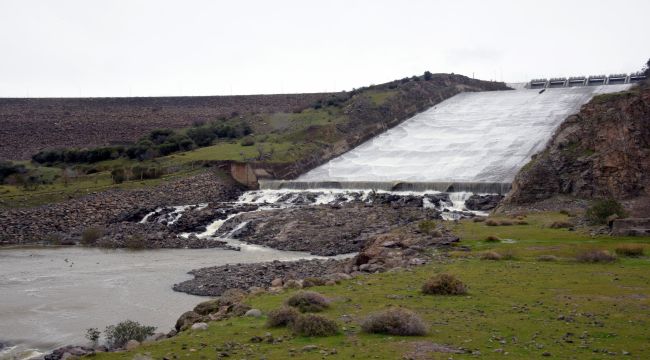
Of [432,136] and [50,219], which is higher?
[432,136]

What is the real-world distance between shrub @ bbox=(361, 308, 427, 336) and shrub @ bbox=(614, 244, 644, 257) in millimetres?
10130

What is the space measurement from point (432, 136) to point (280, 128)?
54.5 ft

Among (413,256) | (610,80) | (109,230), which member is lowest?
(109,230)

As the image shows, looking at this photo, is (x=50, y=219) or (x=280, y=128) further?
(x=280, y=128)

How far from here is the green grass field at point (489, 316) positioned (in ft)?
31.2

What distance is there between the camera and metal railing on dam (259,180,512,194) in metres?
39.2

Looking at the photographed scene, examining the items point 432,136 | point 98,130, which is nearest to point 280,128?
point 432,136

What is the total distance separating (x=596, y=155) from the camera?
3409cm

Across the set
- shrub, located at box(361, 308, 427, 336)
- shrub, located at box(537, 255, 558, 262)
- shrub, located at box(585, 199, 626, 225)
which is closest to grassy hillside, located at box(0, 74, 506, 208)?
shrub, located at box(585, 199, 626, 225)

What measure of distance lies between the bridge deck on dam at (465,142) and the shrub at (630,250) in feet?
71.2

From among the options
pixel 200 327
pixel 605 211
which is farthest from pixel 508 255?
pixel 200 327

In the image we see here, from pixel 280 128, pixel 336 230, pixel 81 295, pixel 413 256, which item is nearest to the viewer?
pixel 413 256

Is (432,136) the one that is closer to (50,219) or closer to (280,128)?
(280,128)

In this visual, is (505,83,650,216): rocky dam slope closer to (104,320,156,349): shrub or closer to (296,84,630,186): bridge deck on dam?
(296,84,630,186): bridge deck on dam
